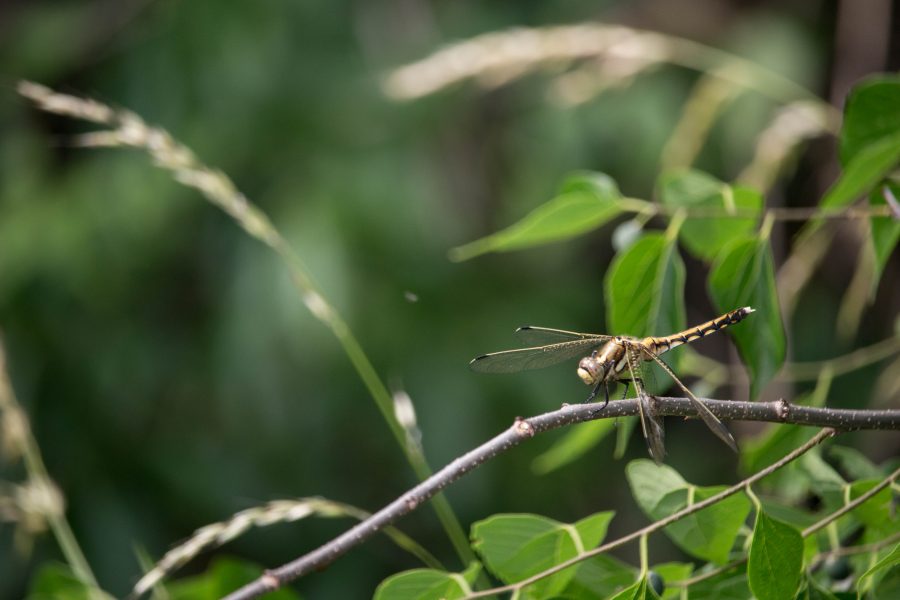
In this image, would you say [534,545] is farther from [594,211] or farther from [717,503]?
[594,211]

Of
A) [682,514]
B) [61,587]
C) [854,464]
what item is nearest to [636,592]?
[682,514]

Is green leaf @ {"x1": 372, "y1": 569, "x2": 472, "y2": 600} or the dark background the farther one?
the dark background

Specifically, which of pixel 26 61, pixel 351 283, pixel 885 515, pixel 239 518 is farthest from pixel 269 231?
pixel 26 61

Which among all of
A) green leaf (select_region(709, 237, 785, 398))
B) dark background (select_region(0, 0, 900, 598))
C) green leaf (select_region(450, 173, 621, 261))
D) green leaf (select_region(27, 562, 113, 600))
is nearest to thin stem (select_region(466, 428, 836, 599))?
green leaf (select_region(709, 237, 785, 398))

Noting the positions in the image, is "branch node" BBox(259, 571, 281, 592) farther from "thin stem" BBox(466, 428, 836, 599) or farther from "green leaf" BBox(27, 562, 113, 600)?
"green leaf" BBox(27, 562, 113, 600)

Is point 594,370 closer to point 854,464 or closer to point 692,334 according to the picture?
point 692,334

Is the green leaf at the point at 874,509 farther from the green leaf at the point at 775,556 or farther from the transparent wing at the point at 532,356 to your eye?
the transparent wing at the point at 532,356
